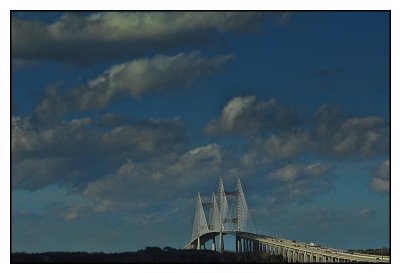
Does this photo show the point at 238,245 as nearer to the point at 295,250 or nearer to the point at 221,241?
the point at 221,241

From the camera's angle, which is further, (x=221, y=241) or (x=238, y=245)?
(x=221, y=241)

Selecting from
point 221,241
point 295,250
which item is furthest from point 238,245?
point 295,250

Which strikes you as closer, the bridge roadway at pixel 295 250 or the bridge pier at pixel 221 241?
the bridge roadway at pixel 295 250

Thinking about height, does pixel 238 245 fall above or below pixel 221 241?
below

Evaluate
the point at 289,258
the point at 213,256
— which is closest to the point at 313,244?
the point at 289,258

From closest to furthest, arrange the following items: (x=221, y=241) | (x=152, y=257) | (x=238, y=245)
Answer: (x=152, y=257)
(x=238, y=245)
(x=221, y=241)

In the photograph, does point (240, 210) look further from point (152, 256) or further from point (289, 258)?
point (152, 256)
